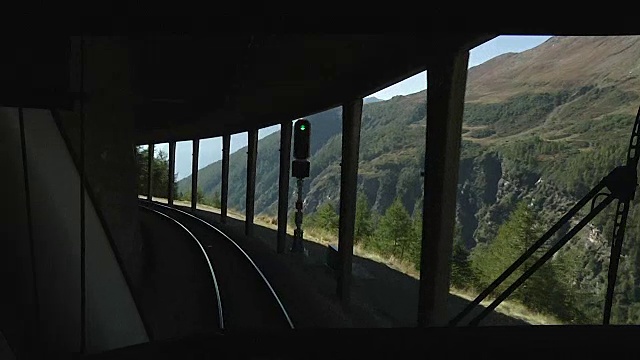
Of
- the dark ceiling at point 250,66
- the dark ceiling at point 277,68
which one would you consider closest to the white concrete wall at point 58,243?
the dark ceiling at point 250,66

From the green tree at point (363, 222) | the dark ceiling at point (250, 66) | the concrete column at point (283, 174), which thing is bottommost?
the green tree at point (363, 222)

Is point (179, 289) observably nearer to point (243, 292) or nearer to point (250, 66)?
point (243, 292)

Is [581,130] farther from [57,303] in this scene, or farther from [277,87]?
[57,303]

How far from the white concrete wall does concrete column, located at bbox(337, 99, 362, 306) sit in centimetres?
983

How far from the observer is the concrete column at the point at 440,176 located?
7777 millimetres

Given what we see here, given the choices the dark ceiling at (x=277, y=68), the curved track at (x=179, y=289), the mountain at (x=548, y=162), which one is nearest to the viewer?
the dark ceiling at (x=277, y=68)

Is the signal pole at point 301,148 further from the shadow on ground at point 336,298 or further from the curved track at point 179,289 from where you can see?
the curved track at point 179,289

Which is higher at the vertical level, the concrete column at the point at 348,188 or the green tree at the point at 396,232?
the concrete column at the point at 348,188

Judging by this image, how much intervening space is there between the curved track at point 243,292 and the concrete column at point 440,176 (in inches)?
149

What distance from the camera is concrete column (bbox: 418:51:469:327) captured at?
306 inches

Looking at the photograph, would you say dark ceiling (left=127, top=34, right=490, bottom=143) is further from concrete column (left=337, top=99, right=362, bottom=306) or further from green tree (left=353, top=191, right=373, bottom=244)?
green tree (left=353, top=191, right=373, bottom=244)

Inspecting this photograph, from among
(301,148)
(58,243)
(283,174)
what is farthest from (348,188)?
(58,243)

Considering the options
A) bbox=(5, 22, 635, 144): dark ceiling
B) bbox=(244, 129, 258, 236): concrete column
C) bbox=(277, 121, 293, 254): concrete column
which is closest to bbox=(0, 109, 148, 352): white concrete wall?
bbox=(5, 22, 635, 144): dark ceiling

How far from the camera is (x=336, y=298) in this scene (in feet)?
48.2
